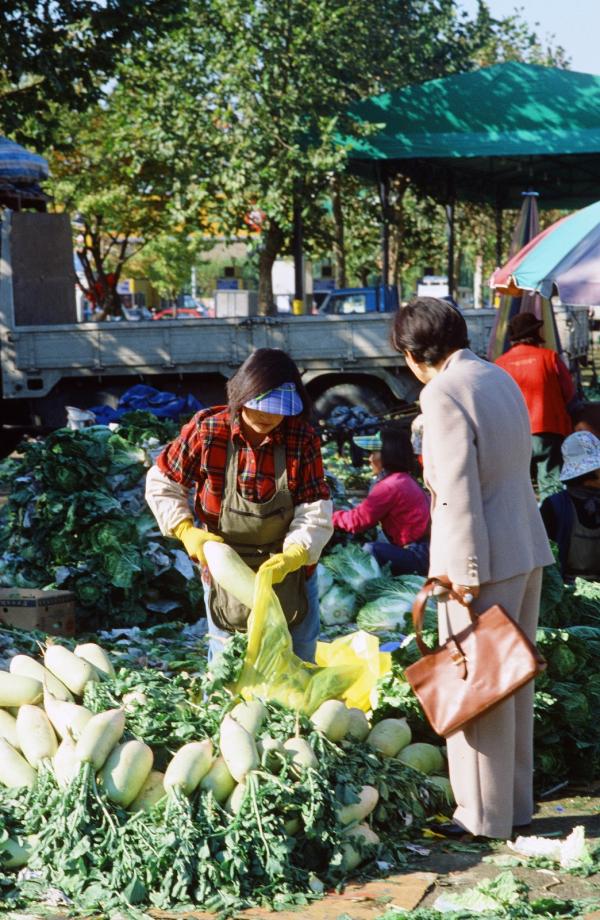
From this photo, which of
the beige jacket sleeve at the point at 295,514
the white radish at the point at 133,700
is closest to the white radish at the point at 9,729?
the white radish at the point at 133,700

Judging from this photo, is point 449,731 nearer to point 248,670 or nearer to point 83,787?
point 248,670

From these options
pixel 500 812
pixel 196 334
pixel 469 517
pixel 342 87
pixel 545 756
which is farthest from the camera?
pixel 342 87

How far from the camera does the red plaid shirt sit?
4.18 meters

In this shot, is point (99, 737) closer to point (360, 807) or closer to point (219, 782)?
point (219, 782)

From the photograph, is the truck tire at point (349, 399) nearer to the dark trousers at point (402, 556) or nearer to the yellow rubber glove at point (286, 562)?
the dark trousers at point (402, 556)

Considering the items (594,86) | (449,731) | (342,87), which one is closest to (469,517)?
(449,731)

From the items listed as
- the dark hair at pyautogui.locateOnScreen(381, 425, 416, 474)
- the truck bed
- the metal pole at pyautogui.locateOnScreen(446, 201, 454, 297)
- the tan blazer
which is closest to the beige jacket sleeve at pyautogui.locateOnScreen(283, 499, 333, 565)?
the tan blazer

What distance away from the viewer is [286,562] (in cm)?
411

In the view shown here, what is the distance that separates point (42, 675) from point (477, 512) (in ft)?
5.58

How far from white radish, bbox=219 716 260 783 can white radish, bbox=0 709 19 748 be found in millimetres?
760

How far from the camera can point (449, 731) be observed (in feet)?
12.7

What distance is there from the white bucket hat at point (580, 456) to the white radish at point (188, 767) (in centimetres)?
332

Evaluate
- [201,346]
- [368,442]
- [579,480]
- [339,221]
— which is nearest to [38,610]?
[579,480]

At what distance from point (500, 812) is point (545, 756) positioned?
69 cm
